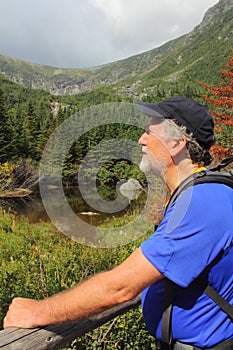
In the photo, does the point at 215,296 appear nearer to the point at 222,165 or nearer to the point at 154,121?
the point at 222,165

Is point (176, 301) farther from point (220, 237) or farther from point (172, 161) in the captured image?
point (172, 161)

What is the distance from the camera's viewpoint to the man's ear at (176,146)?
5.37 feet

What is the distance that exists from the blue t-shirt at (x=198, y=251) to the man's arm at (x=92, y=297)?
67 mm

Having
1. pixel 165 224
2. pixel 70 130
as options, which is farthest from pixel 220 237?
pixel 70 130

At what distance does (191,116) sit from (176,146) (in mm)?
161

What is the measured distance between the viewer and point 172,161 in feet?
5.39

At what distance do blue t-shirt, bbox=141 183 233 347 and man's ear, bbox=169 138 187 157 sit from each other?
1.06 feet

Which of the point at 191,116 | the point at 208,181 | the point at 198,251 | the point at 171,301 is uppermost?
the point at 191,116

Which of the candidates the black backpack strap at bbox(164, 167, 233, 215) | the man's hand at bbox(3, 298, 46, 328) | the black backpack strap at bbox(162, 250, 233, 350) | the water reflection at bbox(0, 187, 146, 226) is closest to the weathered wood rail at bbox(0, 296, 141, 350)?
the man's hand at bbox(3, 298, 46, 328)

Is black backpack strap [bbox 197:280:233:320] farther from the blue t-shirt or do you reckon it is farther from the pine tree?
the pine tree

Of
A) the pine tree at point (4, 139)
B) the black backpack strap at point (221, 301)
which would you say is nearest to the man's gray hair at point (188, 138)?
the black backpack strap at point (221, 301)

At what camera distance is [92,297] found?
1396 millimetres

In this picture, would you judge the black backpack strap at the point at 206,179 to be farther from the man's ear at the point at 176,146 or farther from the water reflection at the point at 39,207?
the water reflection at the point at 39,207

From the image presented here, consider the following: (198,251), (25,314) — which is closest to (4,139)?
(25,314)
